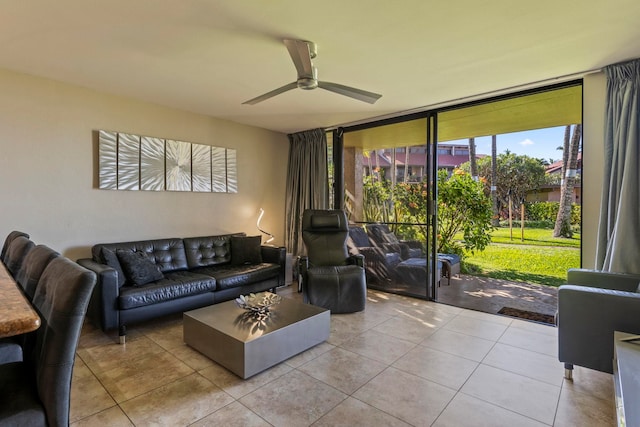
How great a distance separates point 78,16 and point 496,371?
3.68 m

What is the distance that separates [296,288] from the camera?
4465 mm

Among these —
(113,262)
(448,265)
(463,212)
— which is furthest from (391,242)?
(113,262)

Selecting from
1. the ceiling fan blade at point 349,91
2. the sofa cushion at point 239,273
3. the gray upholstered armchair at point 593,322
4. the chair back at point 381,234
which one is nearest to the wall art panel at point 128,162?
the sofa cushion at point 239,273

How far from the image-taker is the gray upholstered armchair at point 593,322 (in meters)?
1.92

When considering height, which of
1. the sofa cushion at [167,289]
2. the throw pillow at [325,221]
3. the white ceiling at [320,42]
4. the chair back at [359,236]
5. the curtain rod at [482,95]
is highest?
the curtain rod at [482,95]

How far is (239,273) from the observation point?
3.58 m

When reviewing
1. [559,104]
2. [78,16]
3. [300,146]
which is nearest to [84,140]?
[78,16]

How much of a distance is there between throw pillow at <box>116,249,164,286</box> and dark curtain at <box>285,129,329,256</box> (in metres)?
2.37

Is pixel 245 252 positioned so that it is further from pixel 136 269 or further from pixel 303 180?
pixel 303 180

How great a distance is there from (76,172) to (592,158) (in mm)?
4945

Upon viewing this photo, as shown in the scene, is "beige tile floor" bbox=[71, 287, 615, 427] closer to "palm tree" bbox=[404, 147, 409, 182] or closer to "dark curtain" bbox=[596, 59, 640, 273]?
"dark curtain" bbox=[596, 59, 640, 273]

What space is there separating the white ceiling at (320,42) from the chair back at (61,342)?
169cm

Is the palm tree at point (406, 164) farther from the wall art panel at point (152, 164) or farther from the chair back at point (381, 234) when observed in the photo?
the wall art panel at point (152, 164)

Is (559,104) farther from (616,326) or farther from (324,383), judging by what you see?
(324,383)
